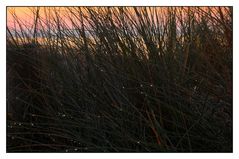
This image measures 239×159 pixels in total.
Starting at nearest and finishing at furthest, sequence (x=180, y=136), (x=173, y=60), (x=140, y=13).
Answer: (x=180, y=136), (x=173, y=60), (x=140, y=13)

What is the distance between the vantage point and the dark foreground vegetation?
75.7 inches

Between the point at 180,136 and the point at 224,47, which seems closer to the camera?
the point at 180,136

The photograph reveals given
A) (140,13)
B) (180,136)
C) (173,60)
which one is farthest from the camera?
(140,13)

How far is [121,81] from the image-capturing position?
2.03 metres

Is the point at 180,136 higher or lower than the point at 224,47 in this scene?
lower

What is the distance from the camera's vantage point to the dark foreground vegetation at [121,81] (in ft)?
6.31

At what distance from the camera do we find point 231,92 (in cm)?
192

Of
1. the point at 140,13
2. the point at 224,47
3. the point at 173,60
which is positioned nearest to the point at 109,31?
the point at 140,13
